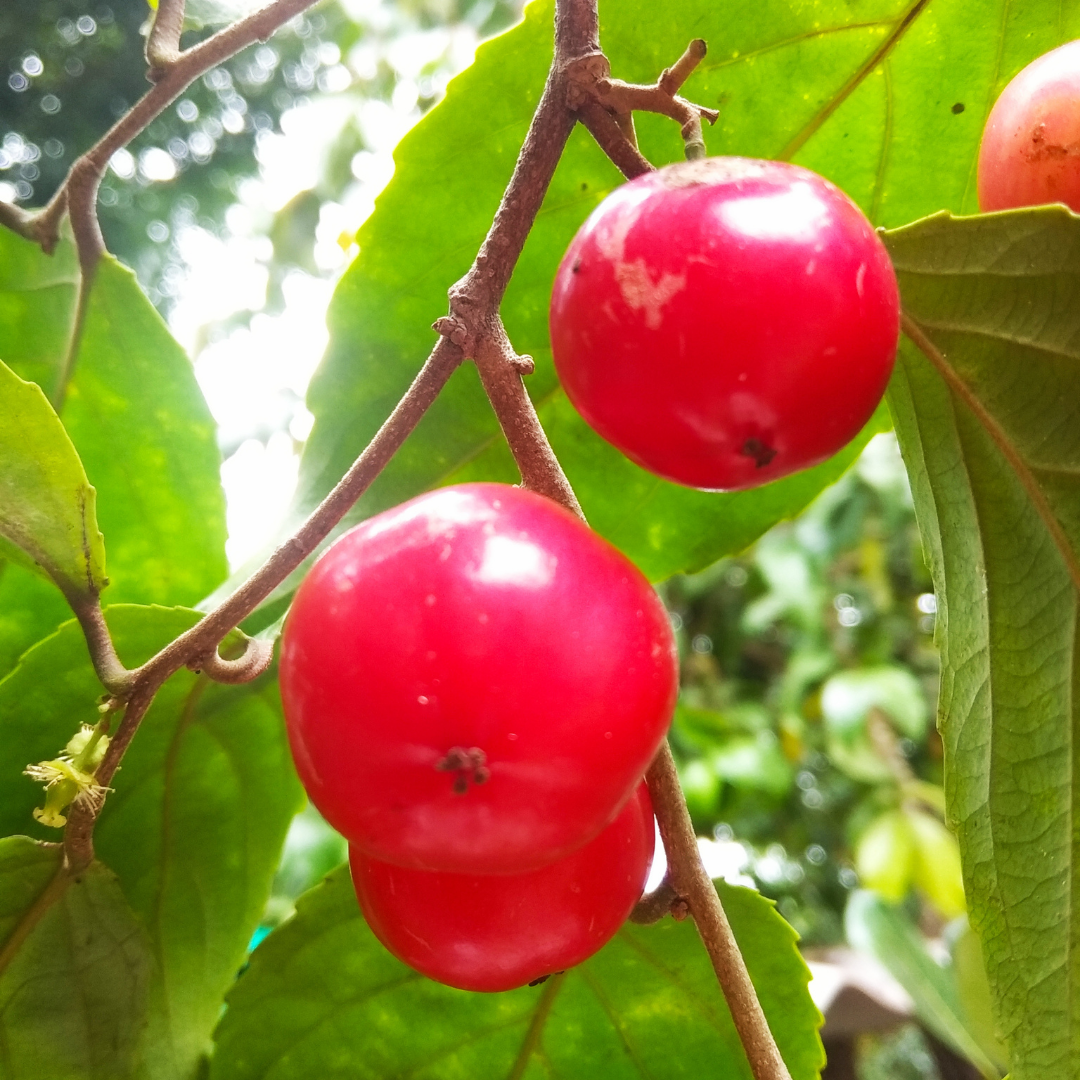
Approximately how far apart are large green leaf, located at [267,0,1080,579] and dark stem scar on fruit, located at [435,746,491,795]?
28 centimetres

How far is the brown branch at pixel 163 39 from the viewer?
548mm

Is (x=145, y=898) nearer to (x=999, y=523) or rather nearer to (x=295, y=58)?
(x=999, y=523)

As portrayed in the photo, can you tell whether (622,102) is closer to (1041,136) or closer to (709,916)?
(1041,136)

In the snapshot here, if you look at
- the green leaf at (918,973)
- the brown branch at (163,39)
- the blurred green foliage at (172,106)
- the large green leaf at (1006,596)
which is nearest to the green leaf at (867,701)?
the green leaf at (918,973)

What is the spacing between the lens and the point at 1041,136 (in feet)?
1.26

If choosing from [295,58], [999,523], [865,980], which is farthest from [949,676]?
[295,58]

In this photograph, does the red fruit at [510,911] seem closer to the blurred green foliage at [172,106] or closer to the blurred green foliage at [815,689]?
the blurred green foliage at [815,689]

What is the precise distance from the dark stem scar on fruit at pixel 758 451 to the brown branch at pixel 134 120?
0.34 meters

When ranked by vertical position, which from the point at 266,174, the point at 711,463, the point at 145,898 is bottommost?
the point at 266,174

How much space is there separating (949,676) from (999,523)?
0.20 ft

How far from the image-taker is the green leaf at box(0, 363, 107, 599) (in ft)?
1.36

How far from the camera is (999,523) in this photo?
0.40 m

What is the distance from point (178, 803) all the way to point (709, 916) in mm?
289

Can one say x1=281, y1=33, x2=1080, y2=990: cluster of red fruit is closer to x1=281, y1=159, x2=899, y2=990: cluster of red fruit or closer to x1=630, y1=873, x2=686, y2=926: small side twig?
x1=281, y1=159, x2=899, y2=990: cluster of red fruit
